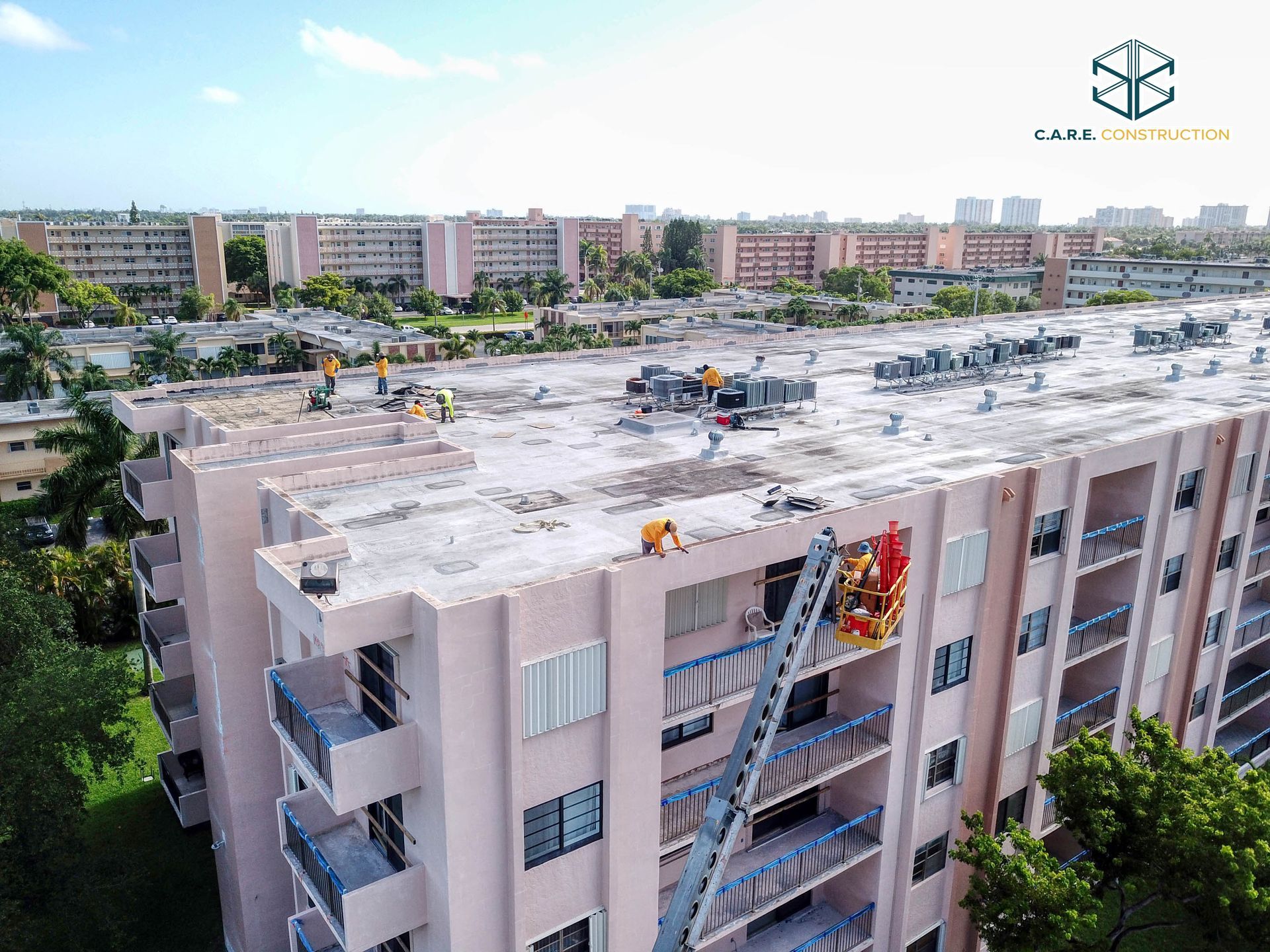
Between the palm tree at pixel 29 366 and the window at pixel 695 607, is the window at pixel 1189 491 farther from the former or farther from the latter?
the palm tree at pixel 29 366

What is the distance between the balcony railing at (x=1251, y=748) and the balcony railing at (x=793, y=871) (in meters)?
22.1

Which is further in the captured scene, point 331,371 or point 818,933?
point 331,371

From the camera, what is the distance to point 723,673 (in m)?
20.9

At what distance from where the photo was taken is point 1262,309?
72375 millimetres

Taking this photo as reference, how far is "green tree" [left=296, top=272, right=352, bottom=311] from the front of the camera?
159 metres

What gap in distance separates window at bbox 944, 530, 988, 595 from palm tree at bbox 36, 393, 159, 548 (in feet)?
106

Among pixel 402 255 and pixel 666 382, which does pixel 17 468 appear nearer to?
pixel 666 382

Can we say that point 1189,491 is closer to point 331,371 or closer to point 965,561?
point 965,561

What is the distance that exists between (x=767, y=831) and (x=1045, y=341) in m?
33.7

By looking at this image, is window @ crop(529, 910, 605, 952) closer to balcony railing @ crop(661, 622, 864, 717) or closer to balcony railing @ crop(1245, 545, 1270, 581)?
balcony railing @ crop(661, 622, 864, 717)

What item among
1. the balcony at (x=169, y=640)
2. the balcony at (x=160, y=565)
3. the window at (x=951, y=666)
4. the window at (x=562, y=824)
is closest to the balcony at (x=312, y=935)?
the window at (x=562, y=824)

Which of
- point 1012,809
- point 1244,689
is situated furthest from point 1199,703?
point 1012,809

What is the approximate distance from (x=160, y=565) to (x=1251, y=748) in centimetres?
4216

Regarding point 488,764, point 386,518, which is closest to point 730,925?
point 488,764
